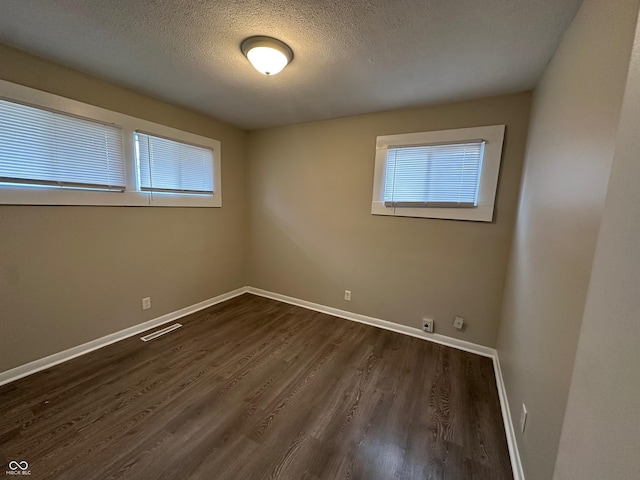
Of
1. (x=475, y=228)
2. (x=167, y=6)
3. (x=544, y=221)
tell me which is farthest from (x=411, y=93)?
(x=167, y=6)

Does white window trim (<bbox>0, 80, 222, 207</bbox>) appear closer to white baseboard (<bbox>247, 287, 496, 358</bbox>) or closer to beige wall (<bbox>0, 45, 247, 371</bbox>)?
beige wall (<bbox>0, 45, 247, 371</bbox>)

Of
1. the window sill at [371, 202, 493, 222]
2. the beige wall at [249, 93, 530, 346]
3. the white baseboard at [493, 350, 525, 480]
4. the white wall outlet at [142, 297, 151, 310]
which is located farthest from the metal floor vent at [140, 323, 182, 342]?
the white baseboard at [493, 350, 525, 480]

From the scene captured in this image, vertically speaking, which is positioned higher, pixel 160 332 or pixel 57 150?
pixel 57 150

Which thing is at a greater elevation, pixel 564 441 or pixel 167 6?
pixel 167 6

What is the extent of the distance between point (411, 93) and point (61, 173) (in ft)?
9.84

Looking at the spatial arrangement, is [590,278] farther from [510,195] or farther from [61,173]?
[61,173]

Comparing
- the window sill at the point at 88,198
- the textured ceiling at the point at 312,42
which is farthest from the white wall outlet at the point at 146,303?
the textured ceiling at the point at 312,42

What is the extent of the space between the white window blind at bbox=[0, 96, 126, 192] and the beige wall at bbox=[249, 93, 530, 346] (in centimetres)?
172

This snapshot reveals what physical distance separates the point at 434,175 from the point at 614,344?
2.16 metres

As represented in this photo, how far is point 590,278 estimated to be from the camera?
31.9 inches

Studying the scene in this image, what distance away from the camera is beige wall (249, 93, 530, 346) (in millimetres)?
2342

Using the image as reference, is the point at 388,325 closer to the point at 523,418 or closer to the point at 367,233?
the point at 367,233
